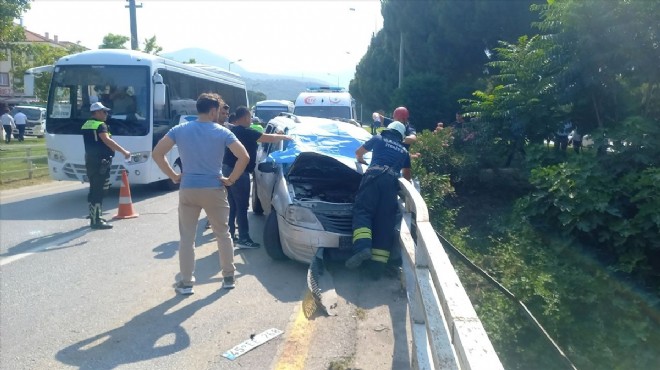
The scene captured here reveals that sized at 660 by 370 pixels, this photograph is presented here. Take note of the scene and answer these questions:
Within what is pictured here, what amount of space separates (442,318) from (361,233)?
3431 mm

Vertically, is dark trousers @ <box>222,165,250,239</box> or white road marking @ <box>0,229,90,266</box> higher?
dark trousers @ <box>222,165,250,239</box>

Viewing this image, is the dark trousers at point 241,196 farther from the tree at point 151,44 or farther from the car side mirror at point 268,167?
the tree at point 151,44

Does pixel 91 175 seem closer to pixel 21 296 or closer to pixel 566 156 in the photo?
pixel 21 296

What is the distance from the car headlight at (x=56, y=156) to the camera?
12.7 m

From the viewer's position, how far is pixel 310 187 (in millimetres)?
8031

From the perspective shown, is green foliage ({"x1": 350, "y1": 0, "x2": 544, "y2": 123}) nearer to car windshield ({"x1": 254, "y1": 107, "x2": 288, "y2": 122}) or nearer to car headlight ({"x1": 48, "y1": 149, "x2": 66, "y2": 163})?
car windshield ({"x1": 254, "y1": 107, "x2": 288, "y2": 122})

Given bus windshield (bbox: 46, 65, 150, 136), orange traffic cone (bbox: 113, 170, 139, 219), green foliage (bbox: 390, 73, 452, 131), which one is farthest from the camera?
green foliage (bbox: 390, 73, 452, 131)

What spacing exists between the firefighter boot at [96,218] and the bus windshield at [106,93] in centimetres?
371

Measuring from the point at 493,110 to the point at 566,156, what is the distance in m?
2.03

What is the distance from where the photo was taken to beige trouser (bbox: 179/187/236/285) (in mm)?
6051

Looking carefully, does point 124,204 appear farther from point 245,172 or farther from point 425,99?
point 425,99

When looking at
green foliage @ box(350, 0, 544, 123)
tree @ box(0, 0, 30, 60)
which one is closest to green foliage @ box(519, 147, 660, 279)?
green foliage @ box(350, 0, 544, 123)

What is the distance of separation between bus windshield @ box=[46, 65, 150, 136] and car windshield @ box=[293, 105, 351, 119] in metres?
7.14

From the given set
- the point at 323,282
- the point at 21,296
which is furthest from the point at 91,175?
the point at 323,282
